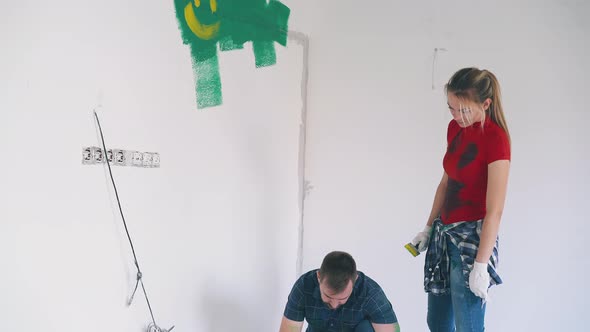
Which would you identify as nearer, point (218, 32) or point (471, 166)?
point (471, 166)

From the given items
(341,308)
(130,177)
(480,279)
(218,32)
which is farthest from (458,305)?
(218,32)

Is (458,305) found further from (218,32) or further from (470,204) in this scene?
(218,32)

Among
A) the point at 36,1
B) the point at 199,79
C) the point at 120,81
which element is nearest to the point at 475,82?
the point at 199,79

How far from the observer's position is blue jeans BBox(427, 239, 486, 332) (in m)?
1.39

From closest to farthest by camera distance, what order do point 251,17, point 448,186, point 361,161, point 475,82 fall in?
point 475,82
point 448,186
point 251,17
point 361,161

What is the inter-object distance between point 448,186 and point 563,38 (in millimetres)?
937

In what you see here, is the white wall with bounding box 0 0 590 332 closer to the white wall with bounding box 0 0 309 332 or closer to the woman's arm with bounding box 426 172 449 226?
the white wall with bounding box 0 0 309 332

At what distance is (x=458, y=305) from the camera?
1.42 metres

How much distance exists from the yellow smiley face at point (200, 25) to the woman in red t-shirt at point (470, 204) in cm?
77

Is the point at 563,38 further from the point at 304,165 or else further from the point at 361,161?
the point at 304,165

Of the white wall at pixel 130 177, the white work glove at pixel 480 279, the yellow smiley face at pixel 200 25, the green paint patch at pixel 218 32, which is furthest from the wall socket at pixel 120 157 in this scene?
the white work glove at pixel 480 279

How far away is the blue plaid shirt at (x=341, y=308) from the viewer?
1550 millimetres

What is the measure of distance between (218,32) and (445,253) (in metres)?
1.02

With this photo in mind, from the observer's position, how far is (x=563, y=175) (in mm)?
1987
